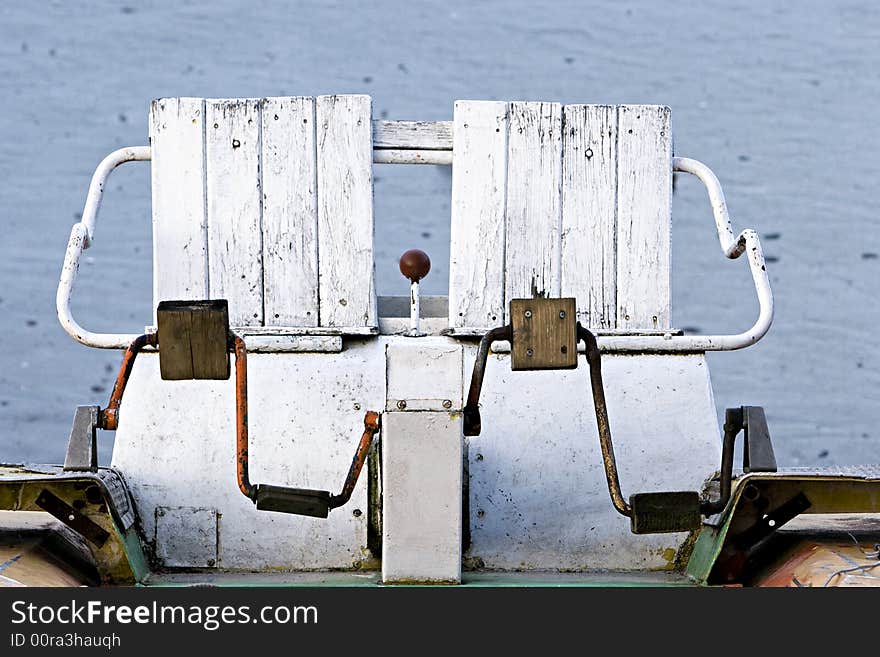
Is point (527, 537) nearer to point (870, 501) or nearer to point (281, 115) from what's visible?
point (870, 501)

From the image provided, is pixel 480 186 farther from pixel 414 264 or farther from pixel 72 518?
pixel 72 518

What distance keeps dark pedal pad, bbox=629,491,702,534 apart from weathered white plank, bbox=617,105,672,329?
1.17m

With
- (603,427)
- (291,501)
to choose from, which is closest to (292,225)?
(291,501)

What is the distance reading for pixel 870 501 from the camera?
334 cm

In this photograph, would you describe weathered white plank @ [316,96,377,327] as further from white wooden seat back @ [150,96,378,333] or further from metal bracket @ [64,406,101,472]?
metal bracket @ [64,406,101,472]

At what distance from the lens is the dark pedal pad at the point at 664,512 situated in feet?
10.4

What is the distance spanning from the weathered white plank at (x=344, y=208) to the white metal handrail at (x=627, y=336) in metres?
0.08

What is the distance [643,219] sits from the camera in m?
4.31

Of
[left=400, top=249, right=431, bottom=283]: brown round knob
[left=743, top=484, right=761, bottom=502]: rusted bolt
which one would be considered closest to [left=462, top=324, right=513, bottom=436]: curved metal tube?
[left=743, top=484, right=761, bottom=502]: rusted bolt

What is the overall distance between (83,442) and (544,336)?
1.36 m

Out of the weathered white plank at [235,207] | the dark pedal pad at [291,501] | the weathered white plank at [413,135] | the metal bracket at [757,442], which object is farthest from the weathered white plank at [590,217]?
the dark pedal pad at [291,501]

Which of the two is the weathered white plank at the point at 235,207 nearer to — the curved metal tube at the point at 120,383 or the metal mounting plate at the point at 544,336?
the curved metal tube at the point at 120,383
